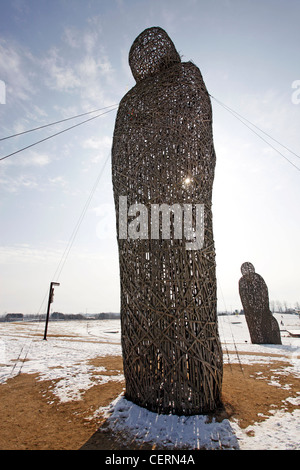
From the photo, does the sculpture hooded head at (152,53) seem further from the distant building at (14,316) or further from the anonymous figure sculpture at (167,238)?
the distant building at (14,316)

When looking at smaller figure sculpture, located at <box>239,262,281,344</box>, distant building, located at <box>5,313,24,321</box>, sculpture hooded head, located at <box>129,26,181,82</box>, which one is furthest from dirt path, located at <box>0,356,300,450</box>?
distant building, located at <box>5,313,24,321</box>

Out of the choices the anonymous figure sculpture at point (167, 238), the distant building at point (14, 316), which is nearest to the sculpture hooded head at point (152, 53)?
the anonymous figure sculpture at point (167, 238)

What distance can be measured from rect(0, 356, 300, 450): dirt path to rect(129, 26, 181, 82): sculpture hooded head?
654 centimetres

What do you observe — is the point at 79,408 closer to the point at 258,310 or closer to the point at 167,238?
the point at 167,238

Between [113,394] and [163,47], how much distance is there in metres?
7.30

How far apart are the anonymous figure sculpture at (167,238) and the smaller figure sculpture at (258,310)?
28.8 ft

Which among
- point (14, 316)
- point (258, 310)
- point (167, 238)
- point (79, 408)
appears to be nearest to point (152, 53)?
point (167, 238)

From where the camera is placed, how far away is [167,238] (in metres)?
4.05

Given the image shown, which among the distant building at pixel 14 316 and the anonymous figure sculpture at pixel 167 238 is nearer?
the anonymous figure sculpture at pixel 167 238

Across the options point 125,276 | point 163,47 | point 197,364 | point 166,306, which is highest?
point 163,47

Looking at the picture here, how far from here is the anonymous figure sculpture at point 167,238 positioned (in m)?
3.63

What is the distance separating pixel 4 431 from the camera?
3080 mm
